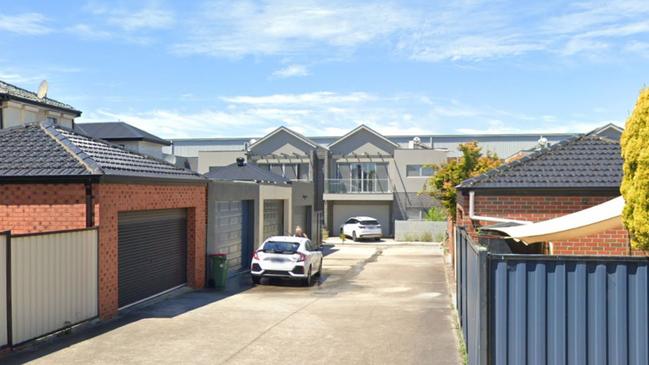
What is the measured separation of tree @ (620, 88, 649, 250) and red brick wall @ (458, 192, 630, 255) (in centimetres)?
685

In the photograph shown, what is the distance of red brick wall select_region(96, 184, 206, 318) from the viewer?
Result: 13.2 metres

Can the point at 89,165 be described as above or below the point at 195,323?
above

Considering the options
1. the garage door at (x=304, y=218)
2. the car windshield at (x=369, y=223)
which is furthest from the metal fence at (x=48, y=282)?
the car windshield at (x=369, y=223)

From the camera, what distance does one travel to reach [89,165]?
13156mm

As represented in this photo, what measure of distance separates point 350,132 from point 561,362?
4129 cm

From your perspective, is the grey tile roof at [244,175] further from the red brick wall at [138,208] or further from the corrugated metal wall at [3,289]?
the corrugated metal wall at [3,289]

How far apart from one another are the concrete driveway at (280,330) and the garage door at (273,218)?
21.8ft

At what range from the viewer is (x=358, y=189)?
150 feet

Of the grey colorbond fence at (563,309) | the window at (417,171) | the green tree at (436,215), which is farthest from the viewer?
the window at (417,171)

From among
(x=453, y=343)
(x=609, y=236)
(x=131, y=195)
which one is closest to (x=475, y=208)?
(x=609, y=236)

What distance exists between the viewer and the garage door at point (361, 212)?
1818 inches

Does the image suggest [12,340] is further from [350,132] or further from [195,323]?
[350,132]

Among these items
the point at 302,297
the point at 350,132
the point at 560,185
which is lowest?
the point at 302,297

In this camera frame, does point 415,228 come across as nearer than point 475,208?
No
